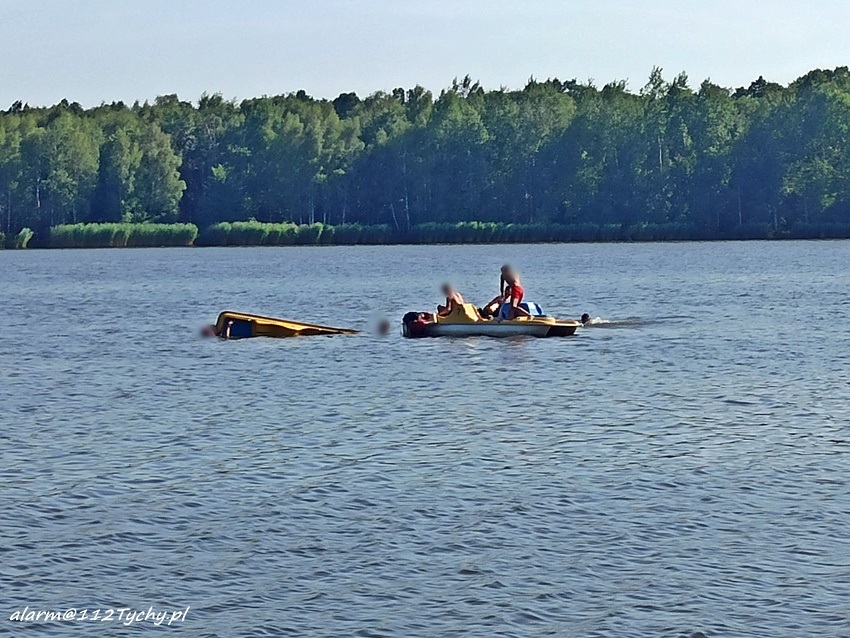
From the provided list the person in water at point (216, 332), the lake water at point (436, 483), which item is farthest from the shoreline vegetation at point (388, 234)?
the person in water at point (216, 332)

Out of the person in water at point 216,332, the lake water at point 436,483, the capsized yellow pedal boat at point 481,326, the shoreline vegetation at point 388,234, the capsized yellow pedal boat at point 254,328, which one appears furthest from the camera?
the shoreline vegetation at point 388,234

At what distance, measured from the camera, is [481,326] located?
41906mm

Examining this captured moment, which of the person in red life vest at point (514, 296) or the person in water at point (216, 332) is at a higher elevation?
the person in red life vest at point (514, 296)

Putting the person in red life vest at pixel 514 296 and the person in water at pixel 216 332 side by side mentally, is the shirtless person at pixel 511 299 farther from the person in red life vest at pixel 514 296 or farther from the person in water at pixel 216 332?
the person in water at pixel 216 332

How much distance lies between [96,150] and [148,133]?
19.8ft

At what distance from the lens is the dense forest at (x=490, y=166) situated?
142 meters

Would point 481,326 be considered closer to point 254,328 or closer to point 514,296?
point 514,296

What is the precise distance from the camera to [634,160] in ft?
483

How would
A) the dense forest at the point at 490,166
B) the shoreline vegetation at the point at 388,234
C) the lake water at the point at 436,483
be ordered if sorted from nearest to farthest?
the lake water at the point at 436,483, the shoreline vegetation at the point at 388,234, the dense forest at the point at 490,166

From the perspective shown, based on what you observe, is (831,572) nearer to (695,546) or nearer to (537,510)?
(695,546)

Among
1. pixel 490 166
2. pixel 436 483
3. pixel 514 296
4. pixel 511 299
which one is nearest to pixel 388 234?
pixel 490 166

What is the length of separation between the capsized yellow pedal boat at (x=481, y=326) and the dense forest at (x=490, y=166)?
9826 centimetres

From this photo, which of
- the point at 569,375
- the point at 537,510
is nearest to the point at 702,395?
the point at 569,375

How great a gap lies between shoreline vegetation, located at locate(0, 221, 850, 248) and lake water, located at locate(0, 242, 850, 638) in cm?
9210
